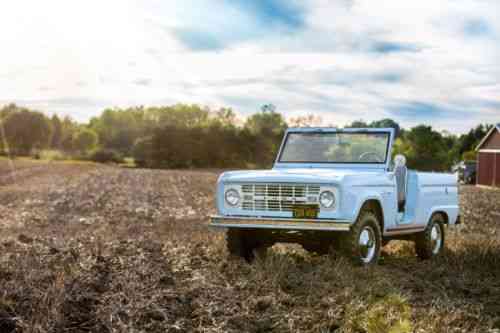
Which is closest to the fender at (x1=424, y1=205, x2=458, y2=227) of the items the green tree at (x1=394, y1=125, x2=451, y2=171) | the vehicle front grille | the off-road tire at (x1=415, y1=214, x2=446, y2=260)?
the off-road tire at (x1=415, y1=214, x2=446, y2=260)

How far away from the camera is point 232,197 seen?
9922 millimetres

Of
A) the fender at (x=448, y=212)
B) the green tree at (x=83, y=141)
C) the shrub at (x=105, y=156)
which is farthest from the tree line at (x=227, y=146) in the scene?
the fender at (x=448, y=212)

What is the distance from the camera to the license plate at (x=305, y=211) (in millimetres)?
9312

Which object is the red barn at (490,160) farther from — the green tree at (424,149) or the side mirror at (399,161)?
the side mirror at (399,161)

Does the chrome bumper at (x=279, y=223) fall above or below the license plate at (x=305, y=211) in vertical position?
below

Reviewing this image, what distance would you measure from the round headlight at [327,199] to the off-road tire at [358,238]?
503 millimetres

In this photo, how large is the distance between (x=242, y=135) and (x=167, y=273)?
7233 cm

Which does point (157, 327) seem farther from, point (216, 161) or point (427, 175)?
point (216, 161)

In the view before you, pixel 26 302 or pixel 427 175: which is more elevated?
pixel 427 175

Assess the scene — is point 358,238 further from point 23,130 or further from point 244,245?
point 23,130

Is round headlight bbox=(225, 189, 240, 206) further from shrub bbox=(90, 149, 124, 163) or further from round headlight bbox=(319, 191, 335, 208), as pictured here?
shrub bbox=(90, 149, 124, 163)

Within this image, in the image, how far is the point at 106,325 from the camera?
6.28 m

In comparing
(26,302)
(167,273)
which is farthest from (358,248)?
(26,302)

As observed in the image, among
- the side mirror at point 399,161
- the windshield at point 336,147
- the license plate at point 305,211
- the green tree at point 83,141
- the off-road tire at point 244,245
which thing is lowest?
the off-road tire at point 244,245
